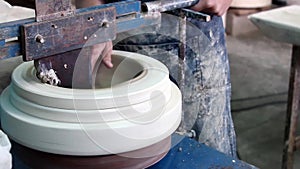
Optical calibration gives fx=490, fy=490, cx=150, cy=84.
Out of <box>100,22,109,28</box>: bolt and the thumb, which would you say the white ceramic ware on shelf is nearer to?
the thumb

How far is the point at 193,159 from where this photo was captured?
3.02ft

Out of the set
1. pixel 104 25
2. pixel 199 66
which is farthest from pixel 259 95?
pixel 104 25

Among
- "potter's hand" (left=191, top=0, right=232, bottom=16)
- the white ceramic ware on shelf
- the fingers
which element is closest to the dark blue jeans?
"potter's hand" (left=191, top=0, right=232, bottom=16)

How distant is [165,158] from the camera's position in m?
0.93

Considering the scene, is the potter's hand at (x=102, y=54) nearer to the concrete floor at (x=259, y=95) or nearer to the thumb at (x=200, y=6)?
the thumb at (x=200, y=6)

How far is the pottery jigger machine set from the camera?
775 millimetres

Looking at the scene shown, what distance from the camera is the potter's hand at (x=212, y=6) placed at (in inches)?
42.5

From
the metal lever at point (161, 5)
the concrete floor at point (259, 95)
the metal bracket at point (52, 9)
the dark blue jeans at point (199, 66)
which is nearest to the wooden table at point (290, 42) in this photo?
the concrete floor at point (259, 95)

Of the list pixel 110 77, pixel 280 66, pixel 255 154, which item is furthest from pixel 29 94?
pixel 280 66

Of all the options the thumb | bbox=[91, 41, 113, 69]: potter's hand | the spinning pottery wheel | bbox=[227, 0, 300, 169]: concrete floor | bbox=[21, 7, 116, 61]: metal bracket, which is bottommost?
bbox=[227, 0, 300, 169]: concrete floor

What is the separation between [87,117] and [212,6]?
1.64 ft

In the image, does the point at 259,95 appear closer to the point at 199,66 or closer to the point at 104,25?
the point at 199,66

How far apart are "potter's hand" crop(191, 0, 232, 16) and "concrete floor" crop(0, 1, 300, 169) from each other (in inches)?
48.9

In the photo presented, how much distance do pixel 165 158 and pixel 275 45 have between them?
9.99 feet
